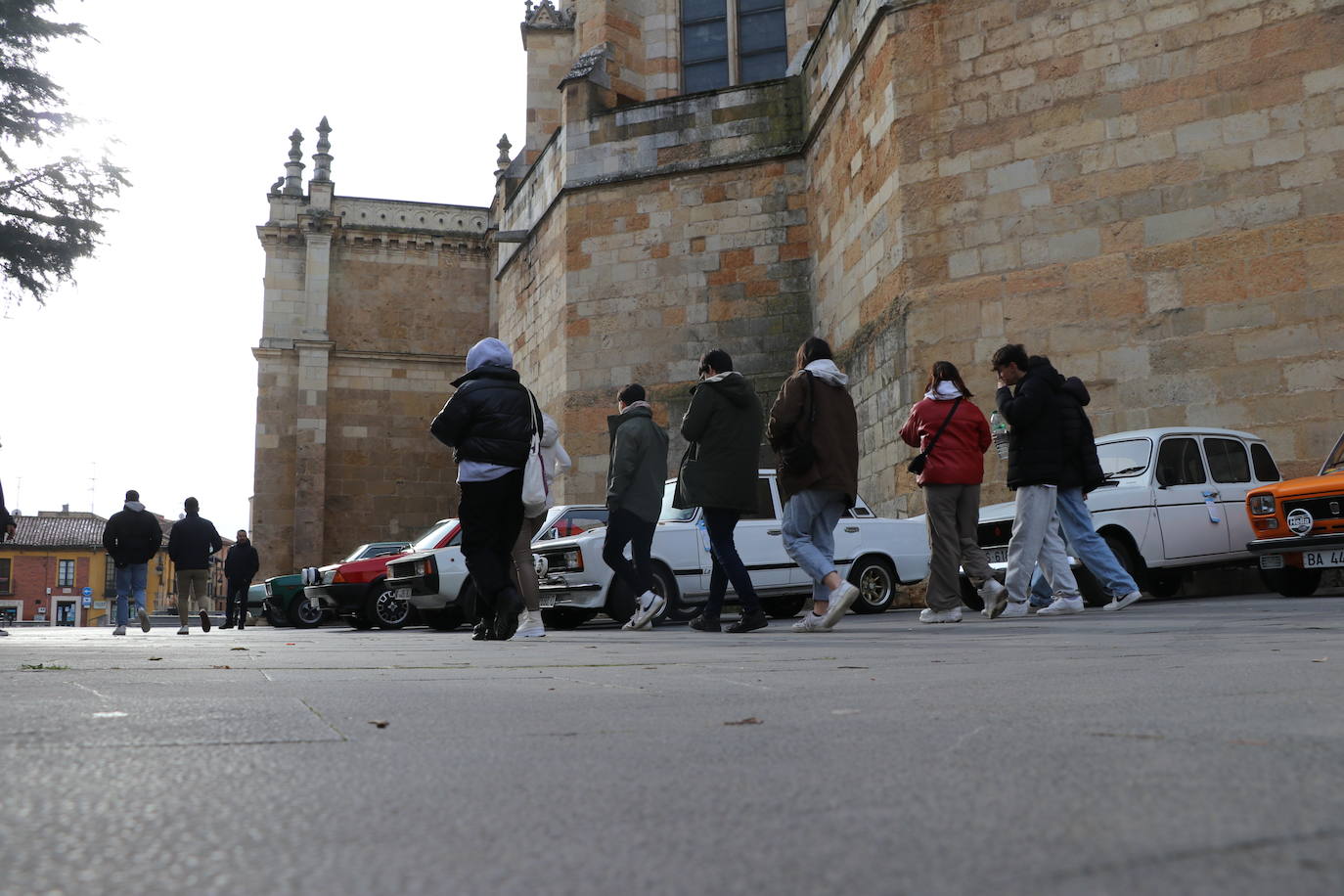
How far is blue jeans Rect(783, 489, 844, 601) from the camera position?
25.2 feet

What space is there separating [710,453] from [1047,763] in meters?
5.98

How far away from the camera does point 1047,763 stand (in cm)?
208

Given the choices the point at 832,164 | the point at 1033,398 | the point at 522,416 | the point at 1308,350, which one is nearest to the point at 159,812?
the point at 522,416

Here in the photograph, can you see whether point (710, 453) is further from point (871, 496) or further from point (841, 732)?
point (871, 496)

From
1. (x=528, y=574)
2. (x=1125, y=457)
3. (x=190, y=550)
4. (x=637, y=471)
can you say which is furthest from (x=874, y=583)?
(x=190, y=550)

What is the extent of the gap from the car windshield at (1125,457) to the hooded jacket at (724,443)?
4.38 m

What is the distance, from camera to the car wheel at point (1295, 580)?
10.1 metres

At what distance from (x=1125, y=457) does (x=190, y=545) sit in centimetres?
1052

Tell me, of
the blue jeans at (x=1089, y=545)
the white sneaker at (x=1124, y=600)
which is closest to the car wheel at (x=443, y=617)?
the blue jeans at (x=1089, y=545)

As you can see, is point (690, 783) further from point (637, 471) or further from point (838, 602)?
point (637, 471)

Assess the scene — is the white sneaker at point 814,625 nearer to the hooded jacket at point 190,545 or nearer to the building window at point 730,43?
the hooded jacket at point 190,545

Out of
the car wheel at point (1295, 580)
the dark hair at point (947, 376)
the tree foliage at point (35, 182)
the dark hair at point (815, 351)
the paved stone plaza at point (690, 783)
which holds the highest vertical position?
the tree foliage at point (35, 182)

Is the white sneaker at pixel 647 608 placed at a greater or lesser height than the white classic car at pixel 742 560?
lesser

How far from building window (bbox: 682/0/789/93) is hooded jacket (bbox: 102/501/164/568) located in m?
11.4
